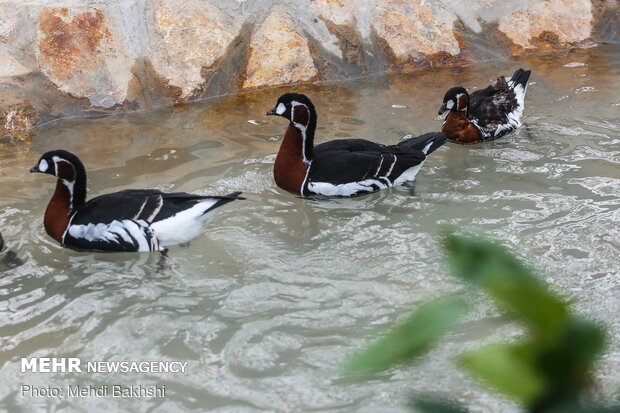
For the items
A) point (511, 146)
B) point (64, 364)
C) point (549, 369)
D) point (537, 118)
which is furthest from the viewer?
point (537, 118)

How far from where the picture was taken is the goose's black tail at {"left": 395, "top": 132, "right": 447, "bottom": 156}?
21.4 feet

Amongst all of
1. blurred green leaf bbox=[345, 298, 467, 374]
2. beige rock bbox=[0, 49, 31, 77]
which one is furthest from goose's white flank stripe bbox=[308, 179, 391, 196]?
blurred green leaf bbox=[345, 298, 467, 374]

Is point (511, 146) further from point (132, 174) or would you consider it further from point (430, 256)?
point (132, 174)

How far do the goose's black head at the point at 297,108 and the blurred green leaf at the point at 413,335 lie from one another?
19.0 ft

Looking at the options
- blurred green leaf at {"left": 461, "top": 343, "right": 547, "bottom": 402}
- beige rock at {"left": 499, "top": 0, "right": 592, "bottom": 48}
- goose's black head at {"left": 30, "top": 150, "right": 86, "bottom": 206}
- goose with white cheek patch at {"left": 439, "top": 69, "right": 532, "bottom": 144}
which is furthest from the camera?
beige rock at {"left": 499, "top": 0, "right": 592, "bottom": 48}

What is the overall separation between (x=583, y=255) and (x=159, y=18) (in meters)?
5.01

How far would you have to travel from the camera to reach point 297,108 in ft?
21.2

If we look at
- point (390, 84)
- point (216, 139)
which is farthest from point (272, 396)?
point (390, 84)

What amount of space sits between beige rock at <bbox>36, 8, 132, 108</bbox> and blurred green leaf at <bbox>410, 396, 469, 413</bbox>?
7551 millimetres

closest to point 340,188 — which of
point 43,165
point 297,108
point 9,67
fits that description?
point 297,108

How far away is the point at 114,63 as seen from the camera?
7.98 meters

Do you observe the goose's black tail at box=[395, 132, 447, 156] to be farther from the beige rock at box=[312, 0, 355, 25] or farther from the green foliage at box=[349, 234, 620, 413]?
the green foliage at box=[349, 234, 620, 413]

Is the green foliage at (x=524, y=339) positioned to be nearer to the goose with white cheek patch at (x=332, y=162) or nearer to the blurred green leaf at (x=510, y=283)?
the blurred green leaf at (x=510, y=283)

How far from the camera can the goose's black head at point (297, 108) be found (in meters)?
6.44
